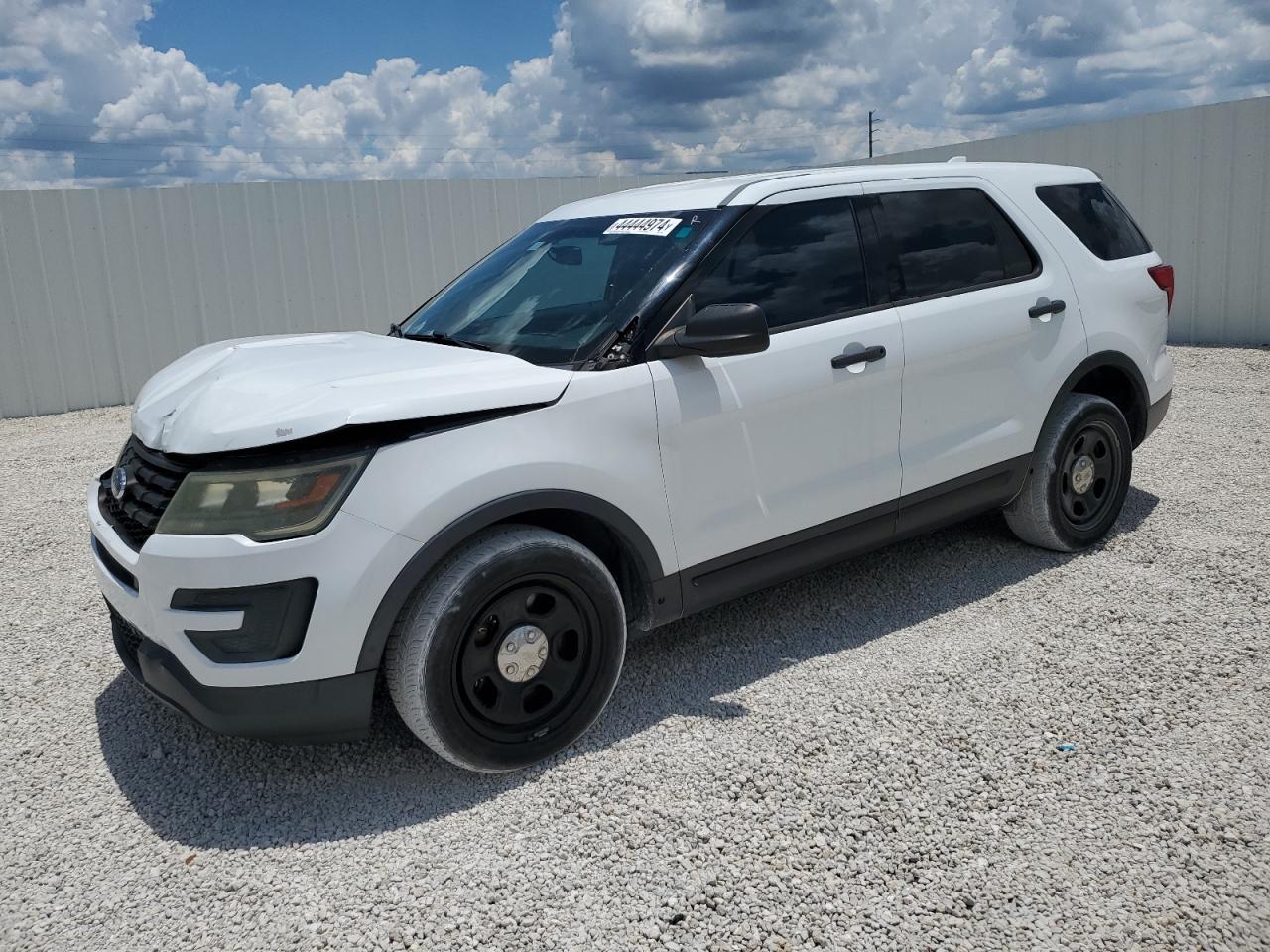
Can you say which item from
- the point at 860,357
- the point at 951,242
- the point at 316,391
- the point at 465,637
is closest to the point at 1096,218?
the point at 951,242

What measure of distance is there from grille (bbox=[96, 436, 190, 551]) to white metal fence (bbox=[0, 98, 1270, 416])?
887cm

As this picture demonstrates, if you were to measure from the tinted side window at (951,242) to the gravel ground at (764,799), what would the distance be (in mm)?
1395

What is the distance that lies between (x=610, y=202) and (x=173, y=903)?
298 cm

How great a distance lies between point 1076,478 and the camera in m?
4.66

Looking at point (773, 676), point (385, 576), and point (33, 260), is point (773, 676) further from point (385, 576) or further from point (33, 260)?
point (33, 260)

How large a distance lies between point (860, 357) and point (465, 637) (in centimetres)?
180

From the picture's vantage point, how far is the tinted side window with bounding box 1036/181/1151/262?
465 centimetres

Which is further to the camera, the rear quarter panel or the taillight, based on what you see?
the taillight

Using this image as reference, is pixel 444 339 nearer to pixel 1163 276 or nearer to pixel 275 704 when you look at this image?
pixel 275 704

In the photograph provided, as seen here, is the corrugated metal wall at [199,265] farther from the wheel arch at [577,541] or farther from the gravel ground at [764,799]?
the wheel arch at [577,541]

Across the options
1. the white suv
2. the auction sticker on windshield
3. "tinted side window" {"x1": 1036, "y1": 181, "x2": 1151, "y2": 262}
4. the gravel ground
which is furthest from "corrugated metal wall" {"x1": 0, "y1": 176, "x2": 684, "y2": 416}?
"tinted side window" {"x1": 1036, "y1": 181, "x2": 1151, "y2": 262}

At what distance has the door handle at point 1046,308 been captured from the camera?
430 centimetres

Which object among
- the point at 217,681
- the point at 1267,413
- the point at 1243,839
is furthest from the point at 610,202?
the point at 1267,413

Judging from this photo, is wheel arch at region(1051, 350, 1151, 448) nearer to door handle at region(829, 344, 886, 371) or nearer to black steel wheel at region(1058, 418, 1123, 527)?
black steel wheel at region(1058, 418, 1123, 527)
